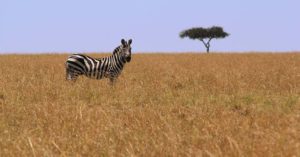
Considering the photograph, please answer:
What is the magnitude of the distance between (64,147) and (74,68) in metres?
9.07

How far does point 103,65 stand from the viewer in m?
13.4

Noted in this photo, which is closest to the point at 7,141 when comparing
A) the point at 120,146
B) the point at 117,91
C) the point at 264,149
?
the point at 120,146

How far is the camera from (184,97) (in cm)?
905

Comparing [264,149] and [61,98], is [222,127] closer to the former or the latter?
[264,149]

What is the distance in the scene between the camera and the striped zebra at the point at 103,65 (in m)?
13.0

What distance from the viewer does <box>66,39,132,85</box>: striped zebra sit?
13.0 m
